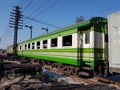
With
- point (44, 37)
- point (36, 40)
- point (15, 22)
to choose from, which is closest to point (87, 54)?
point (44, 37)

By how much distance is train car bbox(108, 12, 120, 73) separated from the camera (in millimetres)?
8242

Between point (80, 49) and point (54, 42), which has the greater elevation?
point (54, 42)

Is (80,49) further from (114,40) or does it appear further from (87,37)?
(114,40)

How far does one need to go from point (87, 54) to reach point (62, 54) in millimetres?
3037

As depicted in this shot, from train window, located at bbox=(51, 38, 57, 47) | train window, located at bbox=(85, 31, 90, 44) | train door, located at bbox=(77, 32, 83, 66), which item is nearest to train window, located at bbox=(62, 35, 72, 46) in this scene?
train door, located at bbox=(77, 32, 83, 66)

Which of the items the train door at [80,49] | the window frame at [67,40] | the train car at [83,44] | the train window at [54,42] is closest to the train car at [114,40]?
the train car at [83,44]

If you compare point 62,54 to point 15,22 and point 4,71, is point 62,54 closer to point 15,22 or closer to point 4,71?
point 4,71

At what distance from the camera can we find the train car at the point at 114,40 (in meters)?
8.24

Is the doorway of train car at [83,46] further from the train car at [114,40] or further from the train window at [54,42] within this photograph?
the train window at [54,42]

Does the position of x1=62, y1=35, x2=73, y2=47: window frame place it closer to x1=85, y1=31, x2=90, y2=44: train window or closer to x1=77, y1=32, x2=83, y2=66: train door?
x1=77, y1=32, x2=83, y2=66: train door

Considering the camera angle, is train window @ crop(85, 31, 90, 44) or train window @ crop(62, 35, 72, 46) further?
train window @ crop(62, 35, 72, 46)

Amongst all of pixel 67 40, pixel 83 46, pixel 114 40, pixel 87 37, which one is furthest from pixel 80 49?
pixel 114 40

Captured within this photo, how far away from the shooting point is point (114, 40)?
8484mm

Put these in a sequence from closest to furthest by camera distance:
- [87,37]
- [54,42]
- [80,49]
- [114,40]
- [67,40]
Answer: [114,40]
[87,37]
[80,49]
[67,40]
[54,42]
